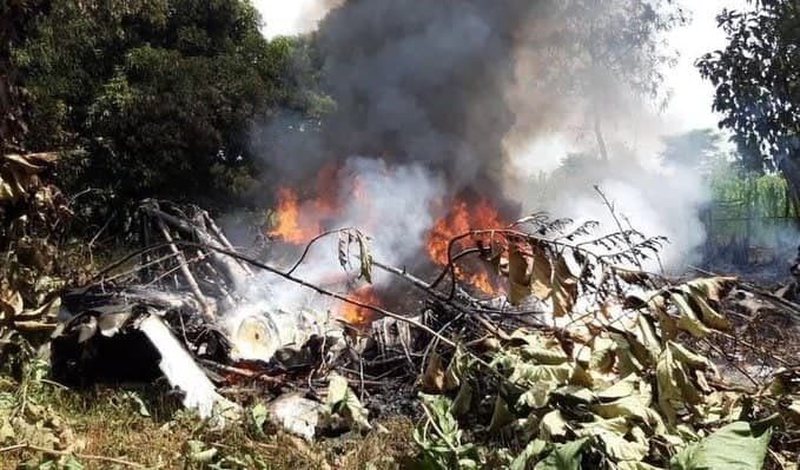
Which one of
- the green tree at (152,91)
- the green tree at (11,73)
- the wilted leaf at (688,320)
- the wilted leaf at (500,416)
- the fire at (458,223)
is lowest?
the wilted leaf at (500,416)

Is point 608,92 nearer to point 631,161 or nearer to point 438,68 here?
point 631,161

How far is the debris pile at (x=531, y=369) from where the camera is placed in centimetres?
256

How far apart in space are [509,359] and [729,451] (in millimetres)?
968

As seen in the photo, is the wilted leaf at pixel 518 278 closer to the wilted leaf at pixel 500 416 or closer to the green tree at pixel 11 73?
the wilted leaf at pixel 500 416

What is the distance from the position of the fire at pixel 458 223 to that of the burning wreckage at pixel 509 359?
6.06m

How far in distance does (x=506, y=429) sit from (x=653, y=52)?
2936 cm

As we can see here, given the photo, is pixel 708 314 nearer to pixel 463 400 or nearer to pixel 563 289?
pixel 563 289

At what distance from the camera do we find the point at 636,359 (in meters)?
2.79

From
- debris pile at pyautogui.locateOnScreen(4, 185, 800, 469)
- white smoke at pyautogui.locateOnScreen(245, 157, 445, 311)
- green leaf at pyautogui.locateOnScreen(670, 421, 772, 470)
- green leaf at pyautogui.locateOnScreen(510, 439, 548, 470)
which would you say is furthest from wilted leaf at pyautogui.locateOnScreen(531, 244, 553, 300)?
white smoke at pyautogui.locateOnScreen(245, 157, 445, 311)

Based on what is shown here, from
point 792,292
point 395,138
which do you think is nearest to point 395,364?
point 792,292

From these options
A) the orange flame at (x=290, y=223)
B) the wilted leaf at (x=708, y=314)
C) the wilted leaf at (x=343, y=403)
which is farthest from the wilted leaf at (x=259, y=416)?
the orange flame at (x=290, y=223)

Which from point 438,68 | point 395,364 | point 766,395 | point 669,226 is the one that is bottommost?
point 766,395

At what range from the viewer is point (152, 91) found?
12859mm

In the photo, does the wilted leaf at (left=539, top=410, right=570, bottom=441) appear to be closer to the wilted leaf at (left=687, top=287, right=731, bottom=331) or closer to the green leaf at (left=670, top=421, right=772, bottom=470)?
the green leaf at (left=670, top=421, right=772, bottom=470)
